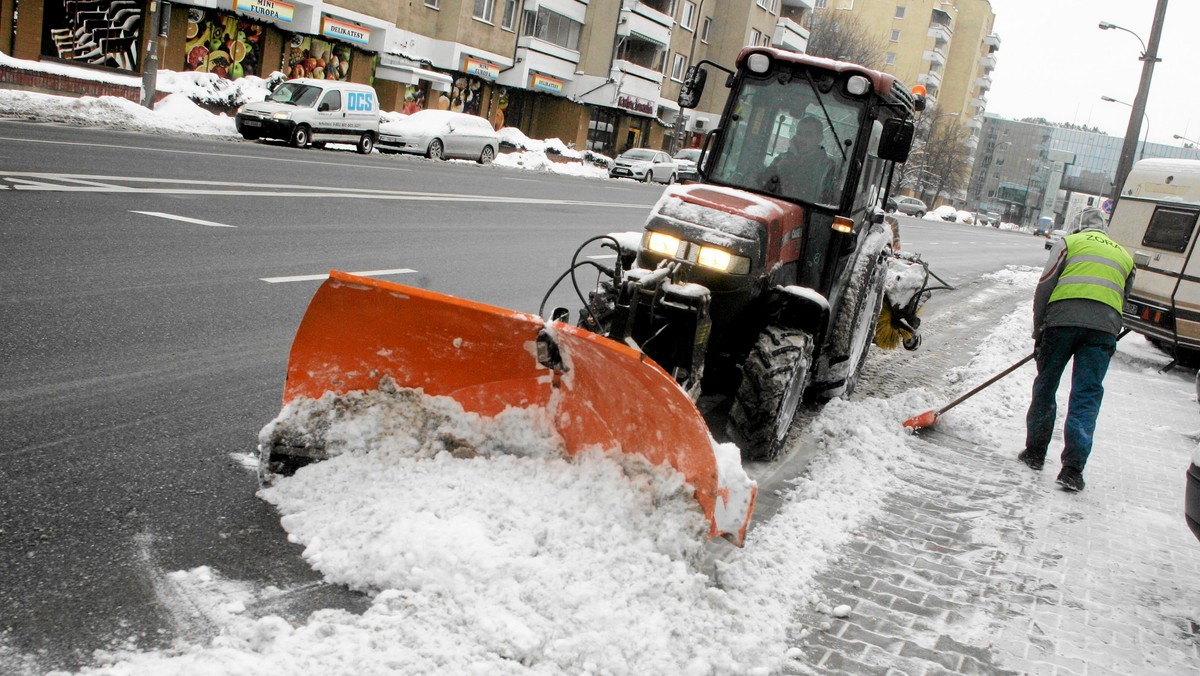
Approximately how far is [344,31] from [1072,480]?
1250 inches

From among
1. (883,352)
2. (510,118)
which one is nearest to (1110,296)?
(883,352)

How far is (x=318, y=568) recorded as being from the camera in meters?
3.61

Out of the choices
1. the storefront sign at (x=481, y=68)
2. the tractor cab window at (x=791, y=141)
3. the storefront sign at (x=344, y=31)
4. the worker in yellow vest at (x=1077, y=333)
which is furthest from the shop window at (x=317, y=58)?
the worker in yellow vest at (x=1077, y=333)

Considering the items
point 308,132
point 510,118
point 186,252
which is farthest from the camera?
point 510,118

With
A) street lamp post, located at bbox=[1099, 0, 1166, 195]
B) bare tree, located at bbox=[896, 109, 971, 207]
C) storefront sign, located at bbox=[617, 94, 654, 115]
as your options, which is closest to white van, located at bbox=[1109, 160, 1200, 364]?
street lamp post, located at bbox=[1099, 0, 1166, 195]

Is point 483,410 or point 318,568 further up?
point 483,410

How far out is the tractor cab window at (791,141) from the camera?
6.42m

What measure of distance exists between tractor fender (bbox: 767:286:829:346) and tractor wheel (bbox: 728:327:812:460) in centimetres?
12

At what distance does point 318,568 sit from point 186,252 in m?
5.66

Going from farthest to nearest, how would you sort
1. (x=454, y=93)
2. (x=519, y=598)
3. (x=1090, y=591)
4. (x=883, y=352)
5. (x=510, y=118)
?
(x=510, y=118)
(x=454, y=93)
(x=883, y=352)
(x=1090, y=591)
(x=519, y=598)

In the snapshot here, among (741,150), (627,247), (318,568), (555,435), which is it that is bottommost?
(318,568)

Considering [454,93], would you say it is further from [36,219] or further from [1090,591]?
[1090,591]

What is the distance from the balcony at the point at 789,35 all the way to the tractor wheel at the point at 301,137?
149ft

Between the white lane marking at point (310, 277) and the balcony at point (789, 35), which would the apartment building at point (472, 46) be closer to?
the balcony at point (789, 35)
